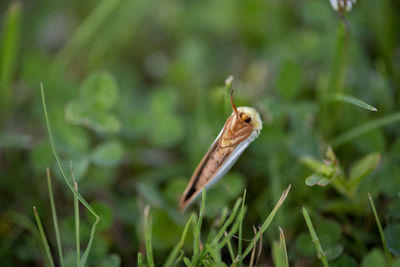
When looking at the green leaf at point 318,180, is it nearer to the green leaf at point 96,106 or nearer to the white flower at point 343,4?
the white flower at point 343,4

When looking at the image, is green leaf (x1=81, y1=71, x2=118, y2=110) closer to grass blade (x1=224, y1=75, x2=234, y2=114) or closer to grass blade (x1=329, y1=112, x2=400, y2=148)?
grass blade (x1=224, y1=75, x2=234, y2=114)

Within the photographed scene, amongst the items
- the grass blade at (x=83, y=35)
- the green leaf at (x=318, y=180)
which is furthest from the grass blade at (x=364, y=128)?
the grass blade at (x=83, y=35)

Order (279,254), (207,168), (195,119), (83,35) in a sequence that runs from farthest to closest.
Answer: (83,35) → (195,119) → (207,168) → (279,254)

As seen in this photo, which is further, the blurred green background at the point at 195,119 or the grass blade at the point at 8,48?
the grass blade at the point at 8,48

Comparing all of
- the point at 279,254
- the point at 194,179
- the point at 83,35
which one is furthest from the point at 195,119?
the point at 279,254

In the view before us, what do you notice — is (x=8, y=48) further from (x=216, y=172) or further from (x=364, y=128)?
(x=364, y=128)

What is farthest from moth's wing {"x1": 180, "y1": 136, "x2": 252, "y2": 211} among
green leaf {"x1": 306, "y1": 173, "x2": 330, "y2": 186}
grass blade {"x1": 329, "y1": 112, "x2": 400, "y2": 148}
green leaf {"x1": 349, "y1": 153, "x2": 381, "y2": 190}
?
grass blade {"x1": 329, "y1": 112, "x2": 400, "y2": 148}
